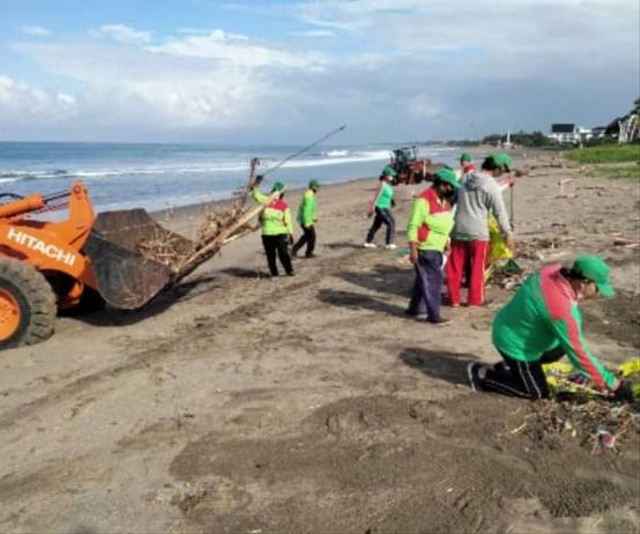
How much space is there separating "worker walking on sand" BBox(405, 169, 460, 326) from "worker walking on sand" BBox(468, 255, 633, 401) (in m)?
2.14

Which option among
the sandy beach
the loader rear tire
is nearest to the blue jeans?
the sandy beach

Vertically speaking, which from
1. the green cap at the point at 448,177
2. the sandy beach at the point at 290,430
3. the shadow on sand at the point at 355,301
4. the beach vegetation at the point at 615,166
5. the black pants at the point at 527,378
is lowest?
the sandy beach at the point at 290,430

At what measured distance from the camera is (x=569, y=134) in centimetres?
10175

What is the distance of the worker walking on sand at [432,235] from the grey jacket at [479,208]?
57 cm

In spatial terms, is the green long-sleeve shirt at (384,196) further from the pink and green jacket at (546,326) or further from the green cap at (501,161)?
the pink and green jacket at (546,326)

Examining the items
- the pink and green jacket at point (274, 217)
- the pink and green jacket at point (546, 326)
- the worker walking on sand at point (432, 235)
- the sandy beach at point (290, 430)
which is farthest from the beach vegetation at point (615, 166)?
the pink and green jacket at point (546, 326)

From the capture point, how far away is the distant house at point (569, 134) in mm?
89100

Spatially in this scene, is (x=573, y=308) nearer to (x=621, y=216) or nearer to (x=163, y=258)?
(x=163, y=258)

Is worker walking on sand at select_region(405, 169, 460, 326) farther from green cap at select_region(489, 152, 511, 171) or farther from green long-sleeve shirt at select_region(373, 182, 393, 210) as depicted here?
green long-sleeve shirt at select_region(373, 182, 393, 210)

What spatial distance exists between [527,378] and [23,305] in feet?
17.2

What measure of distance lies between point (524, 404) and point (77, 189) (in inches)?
217

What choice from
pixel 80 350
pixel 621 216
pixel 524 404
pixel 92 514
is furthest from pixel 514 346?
pixel 621 216

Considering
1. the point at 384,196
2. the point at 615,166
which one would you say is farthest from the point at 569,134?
the point at 384,196

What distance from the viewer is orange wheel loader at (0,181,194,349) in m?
7.93
